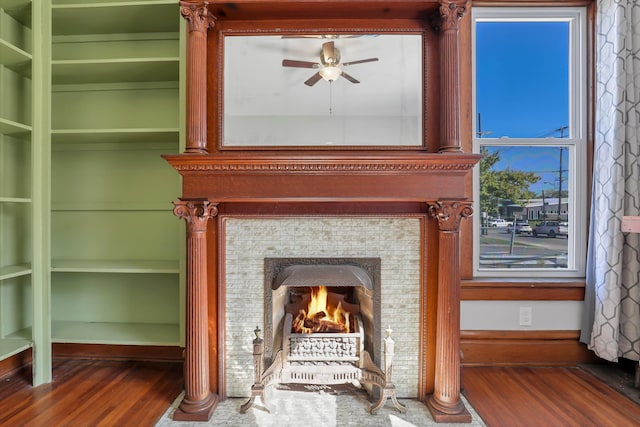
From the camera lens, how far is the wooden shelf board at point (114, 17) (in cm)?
213

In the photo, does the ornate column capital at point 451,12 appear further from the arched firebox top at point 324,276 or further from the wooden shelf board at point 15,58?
the wooden shelf board at point 15,58

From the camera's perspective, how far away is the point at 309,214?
1932mm

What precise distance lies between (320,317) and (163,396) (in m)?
1.03

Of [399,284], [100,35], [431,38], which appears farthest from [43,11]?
[399,284]

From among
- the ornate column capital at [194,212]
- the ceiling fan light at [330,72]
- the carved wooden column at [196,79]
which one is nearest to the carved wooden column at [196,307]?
the ornate column capital at [194,212]

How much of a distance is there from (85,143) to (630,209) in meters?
3.78

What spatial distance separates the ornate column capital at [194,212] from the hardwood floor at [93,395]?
3.41 ft

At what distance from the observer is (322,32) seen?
6.31ft

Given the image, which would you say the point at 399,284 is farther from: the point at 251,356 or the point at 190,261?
the point at 190,261

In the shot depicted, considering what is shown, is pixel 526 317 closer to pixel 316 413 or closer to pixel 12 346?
pixel 316 413

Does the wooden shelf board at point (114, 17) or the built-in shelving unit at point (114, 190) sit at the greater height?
the wooden shelf board at point (114, 17)

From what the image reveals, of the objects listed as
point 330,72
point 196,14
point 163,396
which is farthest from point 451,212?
point 163,396

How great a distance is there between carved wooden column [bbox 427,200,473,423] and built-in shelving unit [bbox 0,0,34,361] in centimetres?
245

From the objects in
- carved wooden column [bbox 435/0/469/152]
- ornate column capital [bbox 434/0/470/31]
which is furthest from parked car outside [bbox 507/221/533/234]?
ornate column capital [bbox 434/0/470/31]
